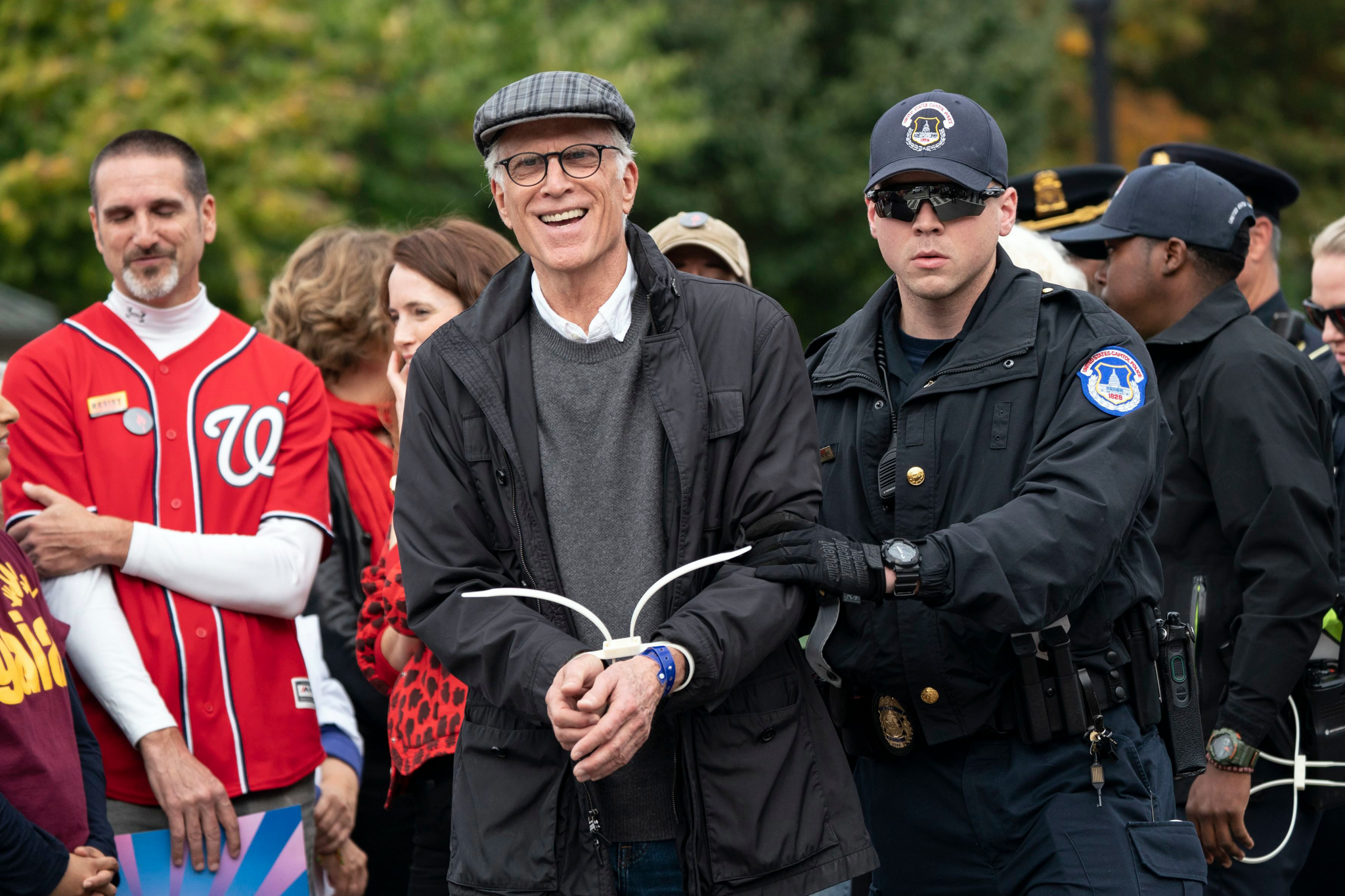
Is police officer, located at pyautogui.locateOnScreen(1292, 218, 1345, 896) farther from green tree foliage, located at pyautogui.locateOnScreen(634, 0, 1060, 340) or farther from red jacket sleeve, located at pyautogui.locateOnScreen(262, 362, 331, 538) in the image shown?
green tree foliage, located at pyautogui.locateOnScreen(634, 0, 1060, 340)

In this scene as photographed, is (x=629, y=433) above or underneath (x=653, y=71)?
underneath

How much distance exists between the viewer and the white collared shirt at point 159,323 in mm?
4125

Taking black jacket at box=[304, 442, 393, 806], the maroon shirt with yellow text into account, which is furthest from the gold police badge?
black jacket at box=[304, 442, 393, 806]

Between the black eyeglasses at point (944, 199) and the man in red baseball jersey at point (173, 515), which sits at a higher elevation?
the black eyeglasses at point (944, 199)

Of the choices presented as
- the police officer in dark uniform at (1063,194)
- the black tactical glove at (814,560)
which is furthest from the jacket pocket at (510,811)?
the police officer in dark uniform at (1063,194)

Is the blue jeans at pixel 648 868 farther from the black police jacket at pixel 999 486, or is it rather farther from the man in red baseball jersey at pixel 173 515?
the man in red baseball jersey at pixel 173 515

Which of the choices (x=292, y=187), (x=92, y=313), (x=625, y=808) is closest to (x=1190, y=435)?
(x=625, y=808)

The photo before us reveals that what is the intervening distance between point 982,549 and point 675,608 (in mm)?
621

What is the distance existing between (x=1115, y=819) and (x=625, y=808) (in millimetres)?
1046

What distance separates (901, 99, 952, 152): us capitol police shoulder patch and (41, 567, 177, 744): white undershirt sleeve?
2348 millimetres

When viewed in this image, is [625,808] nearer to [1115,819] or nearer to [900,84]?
[1115,819]

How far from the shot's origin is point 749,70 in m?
18.0

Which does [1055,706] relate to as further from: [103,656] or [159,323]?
[159,323]

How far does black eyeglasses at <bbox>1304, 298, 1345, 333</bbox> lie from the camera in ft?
15.6
